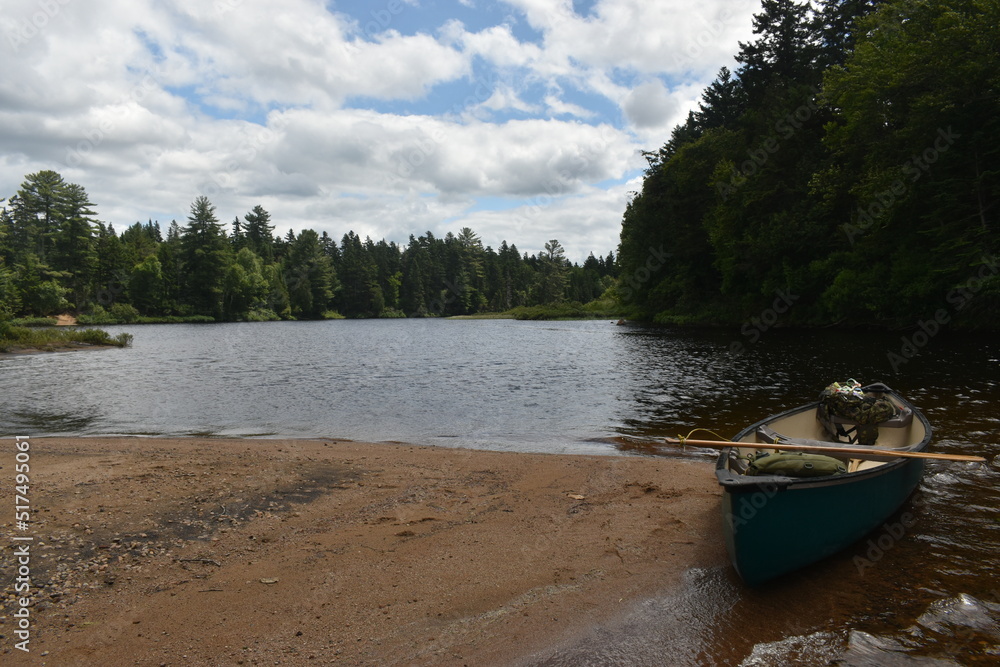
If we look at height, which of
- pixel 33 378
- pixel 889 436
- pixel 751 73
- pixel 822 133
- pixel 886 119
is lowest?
pixel 33 378

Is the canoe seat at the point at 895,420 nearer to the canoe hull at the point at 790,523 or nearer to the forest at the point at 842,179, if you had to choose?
the canoe hull at the point at 790,523

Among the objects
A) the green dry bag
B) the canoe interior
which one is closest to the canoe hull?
the green dry bag

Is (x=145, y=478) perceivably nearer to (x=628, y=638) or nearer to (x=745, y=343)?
(x=628, y=638)

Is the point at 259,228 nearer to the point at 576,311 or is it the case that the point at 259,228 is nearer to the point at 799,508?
the point at 576,311

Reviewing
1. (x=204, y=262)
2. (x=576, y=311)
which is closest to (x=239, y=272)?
(x=204, y=262)

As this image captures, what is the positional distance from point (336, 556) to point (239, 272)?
343ft

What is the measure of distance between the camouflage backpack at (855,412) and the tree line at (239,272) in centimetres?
5261

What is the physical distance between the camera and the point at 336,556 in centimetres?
664

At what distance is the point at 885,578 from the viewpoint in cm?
632

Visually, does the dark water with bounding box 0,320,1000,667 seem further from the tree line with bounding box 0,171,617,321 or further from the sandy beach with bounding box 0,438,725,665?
the tree line with bounding box 0,171,617,321

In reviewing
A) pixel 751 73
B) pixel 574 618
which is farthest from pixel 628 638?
pixel 751 73

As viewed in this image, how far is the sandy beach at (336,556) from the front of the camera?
501 centimetres

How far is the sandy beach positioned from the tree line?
4571 centimetres

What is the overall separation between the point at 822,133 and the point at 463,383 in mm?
41430
